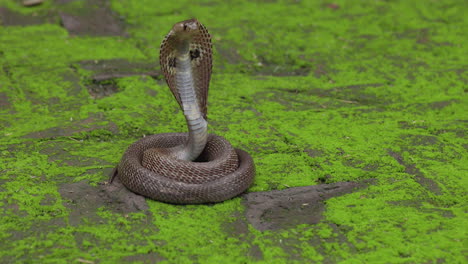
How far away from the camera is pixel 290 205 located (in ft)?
12.7

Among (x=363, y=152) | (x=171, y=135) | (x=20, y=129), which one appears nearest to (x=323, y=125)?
(x=363, y=152)

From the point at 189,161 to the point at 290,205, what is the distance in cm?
80

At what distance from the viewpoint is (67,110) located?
535 cm

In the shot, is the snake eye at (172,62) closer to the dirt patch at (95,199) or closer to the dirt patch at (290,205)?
the dirt patch at (95,199)

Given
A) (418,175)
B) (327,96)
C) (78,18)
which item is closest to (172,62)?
(418,175)

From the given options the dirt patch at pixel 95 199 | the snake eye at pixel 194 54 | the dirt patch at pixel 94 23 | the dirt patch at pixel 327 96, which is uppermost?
the snake eye at pixel 194 54

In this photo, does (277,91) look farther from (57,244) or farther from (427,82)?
(57,244)

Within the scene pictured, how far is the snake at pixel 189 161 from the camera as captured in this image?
3775mm

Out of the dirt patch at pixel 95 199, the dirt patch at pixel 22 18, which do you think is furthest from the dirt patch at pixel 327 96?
the dirt patch at pixel 22 18

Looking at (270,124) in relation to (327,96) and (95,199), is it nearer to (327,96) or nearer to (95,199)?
(327,96)

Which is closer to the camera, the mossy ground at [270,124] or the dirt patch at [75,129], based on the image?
the mossy ground at [270,124]

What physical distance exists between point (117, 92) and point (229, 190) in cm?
242

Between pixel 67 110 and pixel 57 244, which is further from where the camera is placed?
pixel 67 110

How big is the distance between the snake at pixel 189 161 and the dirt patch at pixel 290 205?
0.16 meters
